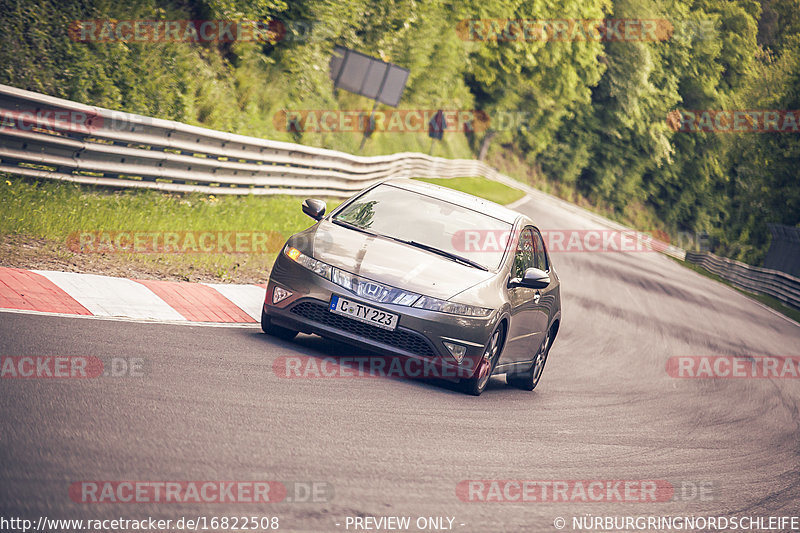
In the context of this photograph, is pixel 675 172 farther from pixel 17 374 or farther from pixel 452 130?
pixel 17 374

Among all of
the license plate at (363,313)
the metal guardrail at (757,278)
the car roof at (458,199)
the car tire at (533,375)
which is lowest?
the metal guardrail at (757,278)

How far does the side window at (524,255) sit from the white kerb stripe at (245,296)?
2.50 metres

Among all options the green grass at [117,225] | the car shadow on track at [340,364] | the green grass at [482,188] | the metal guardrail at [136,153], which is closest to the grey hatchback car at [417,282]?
the car shadow on track at [340,364]

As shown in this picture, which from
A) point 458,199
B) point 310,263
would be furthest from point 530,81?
point 310,263

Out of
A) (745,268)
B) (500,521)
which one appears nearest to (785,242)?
(745,268)

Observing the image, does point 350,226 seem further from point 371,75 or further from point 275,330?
point 371,75

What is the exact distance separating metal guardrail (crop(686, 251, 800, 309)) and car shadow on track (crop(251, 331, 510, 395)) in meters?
26.8

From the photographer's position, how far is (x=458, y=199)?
9188 mm

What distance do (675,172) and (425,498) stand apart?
240 ft

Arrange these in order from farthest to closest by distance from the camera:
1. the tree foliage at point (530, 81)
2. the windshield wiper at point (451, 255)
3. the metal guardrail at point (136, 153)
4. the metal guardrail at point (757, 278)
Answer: the metal guardrail at point (757, 278) → the tree foliage at point (530, 81) → the metal guardrail at point (136, 153) → the windshield wiper at point (451, 255)

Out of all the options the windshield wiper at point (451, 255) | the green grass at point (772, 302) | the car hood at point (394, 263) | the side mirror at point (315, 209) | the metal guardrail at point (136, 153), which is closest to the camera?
the car hood at point (394, 263)

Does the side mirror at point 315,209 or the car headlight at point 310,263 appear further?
the side mirror at point 315,209

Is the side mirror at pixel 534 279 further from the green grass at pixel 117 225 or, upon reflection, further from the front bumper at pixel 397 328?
the green grass at pixel 117 225

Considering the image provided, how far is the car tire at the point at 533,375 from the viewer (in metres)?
9.61
